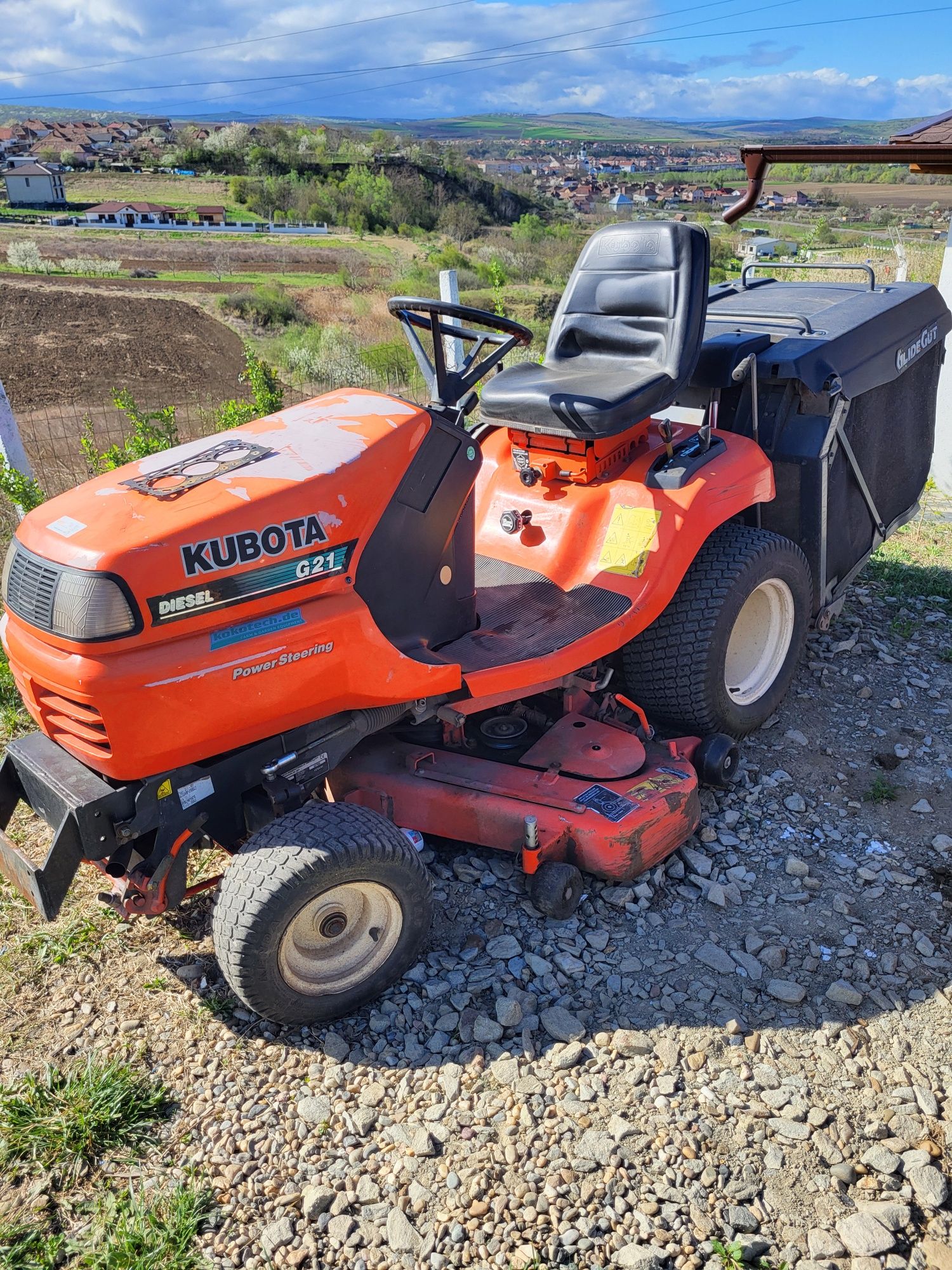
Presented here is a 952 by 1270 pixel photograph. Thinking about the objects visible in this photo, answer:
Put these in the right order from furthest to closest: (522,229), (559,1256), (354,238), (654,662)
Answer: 1. (354,238)
2. (522,229)
3. (654,662)
4. (559,1256)

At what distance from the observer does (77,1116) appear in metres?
2.30

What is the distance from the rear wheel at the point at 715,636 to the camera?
11.3 feet

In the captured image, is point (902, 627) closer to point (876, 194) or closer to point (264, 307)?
point (264, 307)

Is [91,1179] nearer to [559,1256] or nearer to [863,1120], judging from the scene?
[559,1256]

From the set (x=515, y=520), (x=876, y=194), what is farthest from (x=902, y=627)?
(x=876, y=194)

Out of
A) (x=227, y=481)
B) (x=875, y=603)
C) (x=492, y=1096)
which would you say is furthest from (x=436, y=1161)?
(x=875, y=603)

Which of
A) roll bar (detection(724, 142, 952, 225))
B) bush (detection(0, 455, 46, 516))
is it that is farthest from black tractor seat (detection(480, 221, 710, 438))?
bush (detection(0, 455, 46, 516))

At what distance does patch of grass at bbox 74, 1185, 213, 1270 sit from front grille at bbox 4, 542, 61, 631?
1.27m

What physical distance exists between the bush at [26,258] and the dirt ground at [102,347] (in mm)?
4507

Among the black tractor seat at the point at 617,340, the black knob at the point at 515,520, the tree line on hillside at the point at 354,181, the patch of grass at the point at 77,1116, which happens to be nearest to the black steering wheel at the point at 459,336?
the black tractor seat at the point at 617,340

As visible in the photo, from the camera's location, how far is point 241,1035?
8.42 feet

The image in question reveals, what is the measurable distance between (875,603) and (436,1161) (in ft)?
11.6

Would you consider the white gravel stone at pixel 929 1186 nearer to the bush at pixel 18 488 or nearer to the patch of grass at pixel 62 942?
the patch of grass at pixel 62 942

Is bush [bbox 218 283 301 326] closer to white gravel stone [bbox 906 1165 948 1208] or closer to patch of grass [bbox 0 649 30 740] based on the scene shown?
patch of grass [bbox 0 649 30 740]
